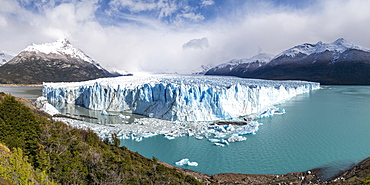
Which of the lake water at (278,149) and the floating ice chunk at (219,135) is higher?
the floating ice chunk at (219,135)

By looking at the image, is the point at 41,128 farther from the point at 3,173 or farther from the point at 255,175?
the point at 255,175

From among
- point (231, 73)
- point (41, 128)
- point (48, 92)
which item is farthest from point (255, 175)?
point (231, 73)

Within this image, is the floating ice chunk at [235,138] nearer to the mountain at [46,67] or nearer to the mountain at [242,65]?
the mountain at [46,67]

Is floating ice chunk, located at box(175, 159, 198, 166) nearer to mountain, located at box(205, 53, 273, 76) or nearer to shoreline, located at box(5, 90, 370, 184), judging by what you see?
shoreline, located at box(5, 90, 370, 184)

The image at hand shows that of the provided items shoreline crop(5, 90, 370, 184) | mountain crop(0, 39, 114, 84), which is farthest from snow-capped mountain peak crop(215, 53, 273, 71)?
shoreline crop(5, 90, 370, 184)

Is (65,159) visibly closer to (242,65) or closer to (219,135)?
(219,135)

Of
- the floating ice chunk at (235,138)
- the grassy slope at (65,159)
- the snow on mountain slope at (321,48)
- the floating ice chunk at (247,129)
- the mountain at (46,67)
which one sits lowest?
the floating ice chunk at (235,138)

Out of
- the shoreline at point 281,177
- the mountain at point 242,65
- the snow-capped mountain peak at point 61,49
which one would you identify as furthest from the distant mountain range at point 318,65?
the snow-capped mountain peak at point 61,49

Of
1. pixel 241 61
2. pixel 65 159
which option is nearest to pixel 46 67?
pixel 241 61
